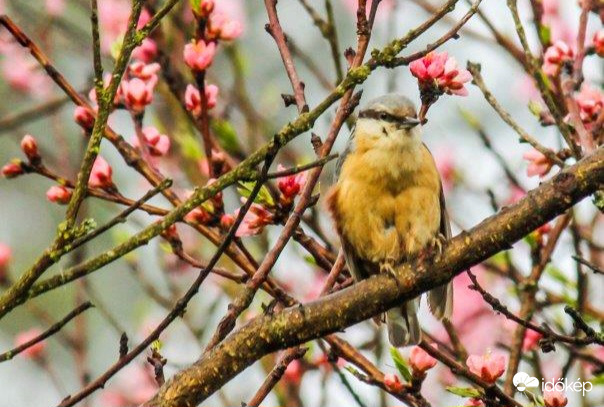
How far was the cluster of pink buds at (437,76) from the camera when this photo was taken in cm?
303

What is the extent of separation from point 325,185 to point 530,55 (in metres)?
1.31

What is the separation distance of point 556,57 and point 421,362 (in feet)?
3.52

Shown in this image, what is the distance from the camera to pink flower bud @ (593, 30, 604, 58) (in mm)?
3426

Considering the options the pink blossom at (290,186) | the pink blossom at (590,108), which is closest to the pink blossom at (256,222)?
the pink blossom at (290,186)

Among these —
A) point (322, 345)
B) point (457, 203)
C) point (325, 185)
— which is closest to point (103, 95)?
point (322, 345)

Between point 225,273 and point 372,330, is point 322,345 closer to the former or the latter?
point 225,273

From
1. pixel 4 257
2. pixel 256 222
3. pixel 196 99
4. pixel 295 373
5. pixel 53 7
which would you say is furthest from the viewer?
pixel 53 7

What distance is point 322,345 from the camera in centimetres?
355

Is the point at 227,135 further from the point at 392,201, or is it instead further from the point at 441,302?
the point at 441,302

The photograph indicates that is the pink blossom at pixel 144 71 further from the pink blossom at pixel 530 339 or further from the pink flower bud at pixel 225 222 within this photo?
the pink blossom at pixel 530 339

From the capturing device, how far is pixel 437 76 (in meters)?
3.04

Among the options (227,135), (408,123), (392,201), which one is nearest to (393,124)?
(408,123)

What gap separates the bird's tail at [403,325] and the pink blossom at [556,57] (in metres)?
0.87

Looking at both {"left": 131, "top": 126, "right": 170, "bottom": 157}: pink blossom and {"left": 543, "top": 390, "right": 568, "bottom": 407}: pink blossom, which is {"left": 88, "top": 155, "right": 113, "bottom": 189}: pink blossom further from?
{"left": 543, "top": 390, "right": 568, "bottom": 407}: pink blossom
